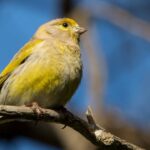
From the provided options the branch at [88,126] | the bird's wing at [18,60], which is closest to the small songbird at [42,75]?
the bird's wing at [18,60]

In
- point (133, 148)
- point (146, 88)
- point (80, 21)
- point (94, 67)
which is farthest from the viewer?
point (80, 21)

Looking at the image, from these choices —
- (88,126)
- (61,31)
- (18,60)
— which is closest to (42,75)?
(18,60)

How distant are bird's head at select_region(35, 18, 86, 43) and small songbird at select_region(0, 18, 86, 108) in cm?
31

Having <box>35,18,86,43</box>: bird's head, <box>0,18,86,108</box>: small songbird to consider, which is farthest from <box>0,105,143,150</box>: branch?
<box>35,18,86,43</box>: bird's head

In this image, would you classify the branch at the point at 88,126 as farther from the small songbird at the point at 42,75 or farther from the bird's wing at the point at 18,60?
the bird's wing at the point at 18,60

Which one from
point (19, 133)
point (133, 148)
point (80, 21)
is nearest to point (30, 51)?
point (133, 148)

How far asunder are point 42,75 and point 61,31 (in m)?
1.29

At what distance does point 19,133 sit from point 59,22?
2.05m

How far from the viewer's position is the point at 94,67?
1009cm

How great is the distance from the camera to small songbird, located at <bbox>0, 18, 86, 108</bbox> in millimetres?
6996

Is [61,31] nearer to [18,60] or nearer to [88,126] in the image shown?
[18,60]

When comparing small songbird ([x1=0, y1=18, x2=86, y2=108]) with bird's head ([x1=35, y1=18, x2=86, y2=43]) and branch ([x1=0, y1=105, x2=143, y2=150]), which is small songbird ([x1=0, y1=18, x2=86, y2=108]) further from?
branch ([x1=0, y1=105, x2=143, y2=150])

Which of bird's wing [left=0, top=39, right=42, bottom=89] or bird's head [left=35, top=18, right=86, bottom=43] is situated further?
bird's head [left=35, top=18, right=86, bottom=43]

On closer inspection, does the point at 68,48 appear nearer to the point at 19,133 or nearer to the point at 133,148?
the point at 133,148
